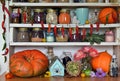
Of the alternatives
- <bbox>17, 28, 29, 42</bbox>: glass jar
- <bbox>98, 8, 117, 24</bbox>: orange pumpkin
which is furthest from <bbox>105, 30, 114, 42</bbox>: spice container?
<bbox>17, 28, 29, 42</bbox>: glass jar

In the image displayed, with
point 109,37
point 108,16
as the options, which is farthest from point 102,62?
point 108,16

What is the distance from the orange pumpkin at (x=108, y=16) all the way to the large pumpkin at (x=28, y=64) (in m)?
0.50

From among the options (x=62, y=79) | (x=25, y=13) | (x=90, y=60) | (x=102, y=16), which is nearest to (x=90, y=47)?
(x=90, y=60)

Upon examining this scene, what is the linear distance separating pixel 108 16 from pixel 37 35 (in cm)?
52

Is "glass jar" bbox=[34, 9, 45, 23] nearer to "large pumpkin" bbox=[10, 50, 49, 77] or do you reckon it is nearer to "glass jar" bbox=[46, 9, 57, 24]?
"glass jar" bbox=[46, 9, 57, 24]

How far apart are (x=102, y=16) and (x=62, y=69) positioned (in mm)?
471

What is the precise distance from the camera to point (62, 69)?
1.36 meters

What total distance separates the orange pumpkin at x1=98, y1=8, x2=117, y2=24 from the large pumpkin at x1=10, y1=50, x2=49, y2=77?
19.6 inches

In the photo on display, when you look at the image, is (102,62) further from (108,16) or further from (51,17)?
(51,17)

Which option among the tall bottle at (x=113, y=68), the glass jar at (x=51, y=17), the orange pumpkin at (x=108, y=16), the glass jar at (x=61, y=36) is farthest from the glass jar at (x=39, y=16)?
the tall bottle at (x=113, y=68)

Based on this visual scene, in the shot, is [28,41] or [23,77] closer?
[23,77]

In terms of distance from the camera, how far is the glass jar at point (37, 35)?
1.48 m

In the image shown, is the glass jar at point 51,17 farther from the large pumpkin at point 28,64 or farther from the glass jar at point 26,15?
the large pumpkin at point 28,64

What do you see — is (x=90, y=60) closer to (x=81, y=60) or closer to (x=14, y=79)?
(x=81, y=60)
